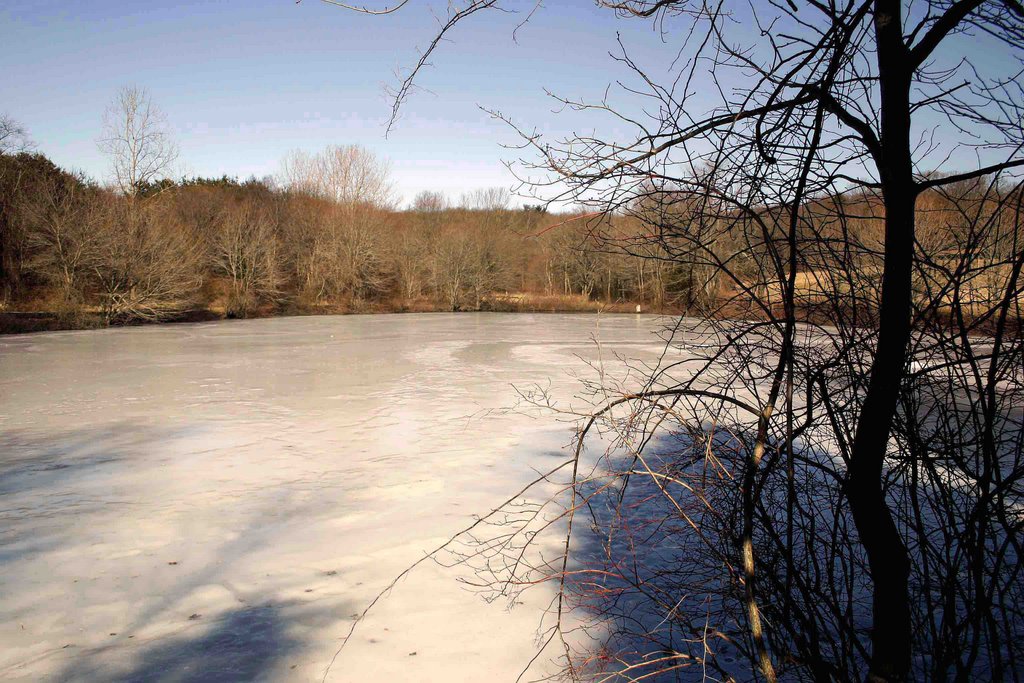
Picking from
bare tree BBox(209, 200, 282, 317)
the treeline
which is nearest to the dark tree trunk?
the treeline

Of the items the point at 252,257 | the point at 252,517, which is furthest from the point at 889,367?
the point at 252,257

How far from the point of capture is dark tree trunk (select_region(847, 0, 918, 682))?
2078mm

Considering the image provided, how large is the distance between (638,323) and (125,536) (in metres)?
25.4

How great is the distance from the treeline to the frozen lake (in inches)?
479

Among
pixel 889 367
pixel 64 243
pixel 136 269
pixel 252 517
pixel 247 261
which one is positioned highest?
pixel 64 243

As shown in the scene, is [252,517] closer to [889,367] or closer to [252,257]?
[889,367]

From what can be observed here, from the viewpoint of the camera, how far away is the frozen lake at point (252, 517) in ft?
13.6

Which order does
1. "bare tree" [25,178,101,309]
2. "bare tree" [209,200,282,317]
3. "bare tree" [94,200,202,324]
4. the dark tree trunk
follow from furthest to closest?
"bare tree" [209,200,282,317]
"bare tree" [94,200,202,324]
"bare tree" [25,178,101,309]
the dark tree trunk

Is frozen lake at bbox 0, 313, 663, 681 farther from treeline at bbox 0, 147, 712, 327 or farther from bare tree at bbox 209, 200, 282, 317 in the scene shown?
bare tree at bbox 209, 200, 282, 317

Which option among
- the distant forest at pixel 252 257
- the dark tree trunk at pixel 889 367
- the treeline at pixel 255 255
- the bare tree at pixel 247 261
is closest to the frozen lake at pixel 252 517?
the dark tree trunk at pixel 889 367

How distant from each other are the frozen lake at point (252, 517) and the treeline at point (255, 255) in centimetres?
1218

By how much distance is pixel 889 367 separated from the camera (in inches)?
82.3

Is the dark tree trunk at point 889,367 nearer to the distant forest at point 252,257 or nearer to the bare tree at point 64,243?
the distant forest at point 252,257

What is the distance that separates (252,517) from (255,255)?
33.2 metres
